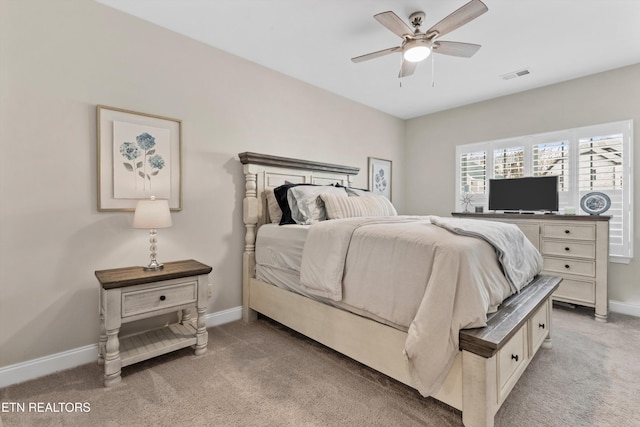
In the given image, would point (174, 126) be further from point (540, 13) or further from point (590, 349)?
point (590, 349)

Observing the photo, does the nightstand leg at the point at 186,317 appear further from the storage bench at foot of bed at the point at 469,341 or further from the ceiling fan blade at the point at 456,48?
the ceiling fan blade at the point at 456,48

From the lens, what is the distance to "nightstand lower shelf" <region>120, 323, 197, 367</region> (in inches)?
76.5

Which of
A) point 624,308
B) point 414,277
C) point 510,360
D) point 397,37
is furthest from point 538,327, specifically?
point 397,37

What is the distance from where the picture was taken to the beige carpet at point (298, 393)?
1.53 m

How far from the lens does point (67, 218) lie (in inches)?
79.7

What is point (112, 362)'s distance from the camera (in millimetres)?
1813

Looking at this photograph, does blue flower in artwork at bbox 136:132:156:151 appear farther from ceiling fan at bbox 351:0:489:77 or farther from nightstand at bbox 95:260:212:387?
ceiling fan at bbox 351:0:489:77

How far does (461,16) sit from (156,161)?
7.90ft

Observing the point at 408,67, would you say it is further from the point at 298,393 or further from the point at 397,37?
the point at 298,393

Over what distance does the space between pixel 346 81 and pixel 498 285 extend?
9.06 ft

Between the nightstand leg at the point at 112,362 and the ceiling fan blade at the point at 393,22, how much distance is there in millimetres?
2563

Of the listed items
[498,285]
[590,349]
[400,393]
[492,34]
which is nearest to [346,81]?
[492,34]

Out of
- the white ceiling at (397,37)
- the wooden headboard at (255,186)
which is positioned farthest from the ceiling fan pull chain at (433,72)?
the wooden headboard at (255,186)

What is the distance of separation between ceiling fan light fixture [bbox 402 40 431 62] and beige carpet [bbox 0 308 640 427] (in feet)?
7.52
